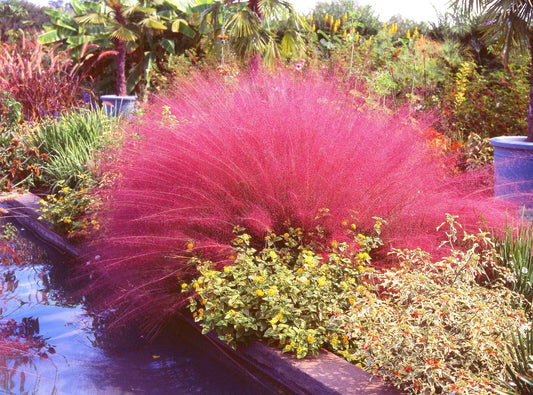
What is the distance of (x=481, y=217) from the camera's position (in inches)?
138

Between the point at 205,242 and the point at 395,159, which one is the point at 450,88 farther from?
the point at 205,242

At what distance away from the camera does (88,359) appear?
3473 mm

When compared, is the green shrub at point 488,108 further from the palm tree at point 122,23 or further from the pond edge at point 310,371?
the palm tree at point 122,23

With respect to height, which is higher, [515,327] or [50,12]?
[50,12]

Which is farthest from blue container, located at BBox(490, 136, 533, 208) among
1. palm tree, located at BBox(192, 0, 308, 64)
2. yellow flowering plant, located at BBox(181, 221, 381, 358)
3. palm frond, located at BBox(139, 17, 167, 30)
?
palm frond, located at BBox(139, 17, 167, 30)

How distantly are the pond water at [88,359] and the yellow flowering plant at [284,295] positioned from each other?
0.96 feet

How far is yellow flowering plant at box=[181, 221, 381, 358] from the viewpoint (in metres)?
3.11

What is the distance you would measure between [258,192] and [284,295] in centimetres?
72

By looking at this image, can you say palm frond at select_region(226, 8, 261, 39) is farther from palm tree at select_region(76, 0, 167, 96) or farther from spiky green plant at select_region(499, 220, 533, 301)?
spiky green plant at select_region(499, 220, 533, 301)

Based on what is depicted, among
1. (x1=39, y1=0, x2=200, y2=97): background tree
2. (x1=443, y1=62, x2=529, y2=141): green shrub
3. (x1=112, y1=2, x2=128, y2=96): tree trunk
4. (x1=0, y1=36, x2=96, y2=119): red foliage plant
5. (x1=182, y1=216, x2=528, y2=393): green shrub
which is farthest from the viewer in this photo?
(x1=39, y1=0, x2=200, y2=97): background tree

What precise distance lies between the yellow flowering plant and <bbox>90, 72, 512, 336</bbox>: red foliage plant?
16cm

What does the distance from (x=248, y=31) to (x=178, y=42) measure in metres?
9.01

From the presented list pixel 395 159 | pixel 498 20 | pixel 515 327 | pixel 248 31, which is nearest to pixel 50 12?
pixel 248 31

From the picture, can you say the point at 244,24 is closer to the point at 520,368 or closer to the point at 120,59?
the point at 120,59
